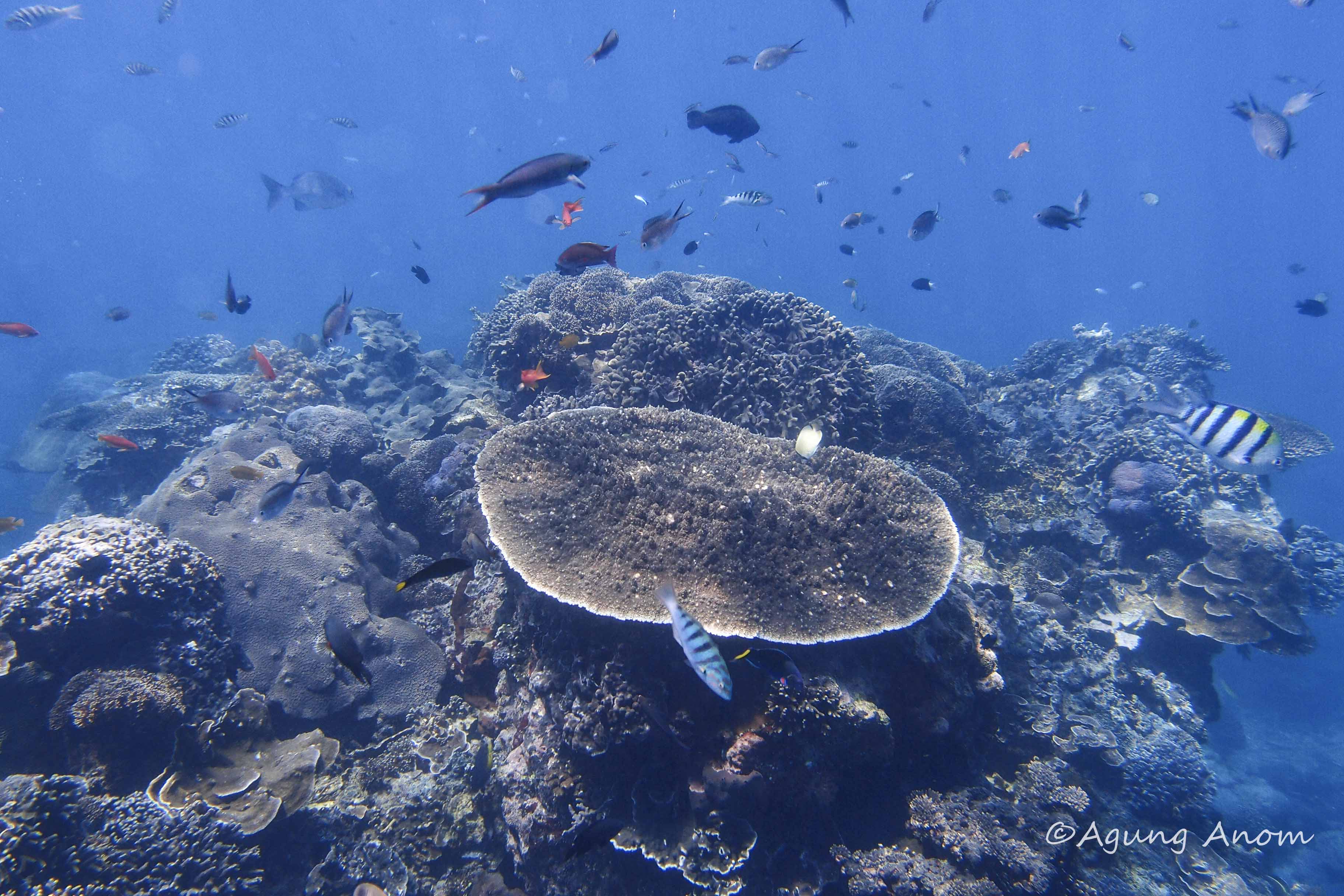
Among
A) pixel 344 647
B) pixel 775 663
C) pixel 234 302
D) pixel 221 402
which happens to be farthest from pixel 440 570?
pixel 221 402

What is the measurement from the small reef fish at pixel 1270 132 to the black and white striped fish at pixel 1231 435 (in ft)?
18.9

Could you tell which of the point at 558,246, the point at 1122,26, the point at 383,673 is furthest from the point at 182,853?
the point at 1122,26

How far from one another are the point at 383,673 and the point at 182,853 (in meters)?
1.94

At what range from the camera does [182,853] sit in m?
3.76

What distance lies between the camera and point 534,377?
6832 mm

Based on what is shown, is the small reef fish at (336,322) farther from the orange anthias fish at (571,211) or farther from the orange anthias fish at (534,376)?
the orange anthias fish at (571,211)

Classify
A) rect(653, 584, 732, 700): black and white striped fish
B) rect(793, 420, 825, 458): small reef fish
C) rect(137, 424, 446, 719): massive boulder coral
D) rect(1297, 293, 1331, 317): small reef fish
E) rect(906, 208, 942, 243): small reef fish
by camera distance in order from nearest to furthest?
rect(653, 584, 732, 700): black and white striped fish < rect(793, 420, 825, 458): small reef fish < rect(137, 424, 446, 719): massive boulder coral < rect(906, 208, 942, 243): small reef fish < rect(1297, 293, 1331, 317): small reef fish

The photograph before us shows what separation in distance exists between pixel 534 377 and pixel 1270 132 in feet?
38.2

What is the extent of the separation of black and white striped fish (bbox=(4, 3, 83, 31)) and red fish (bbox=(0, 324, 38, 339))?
891 cm

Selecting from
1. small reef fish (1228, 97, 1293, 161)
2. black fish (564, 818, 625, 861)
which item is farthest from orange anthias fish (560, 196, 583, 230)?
small reef fish (1228, 97, 1293, 161)

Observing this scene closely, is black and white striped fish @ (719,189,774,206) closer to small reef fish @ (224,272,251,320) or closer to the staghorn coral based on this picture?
small reef fish @ (224,272,251,320)

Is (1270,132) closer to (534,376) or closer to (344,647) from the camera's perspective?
(534,376)

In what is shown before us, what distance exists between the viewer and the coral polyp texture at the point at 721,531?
3811mm

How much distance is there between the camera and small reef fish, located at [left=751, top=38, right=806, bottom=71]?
30.0 feet
